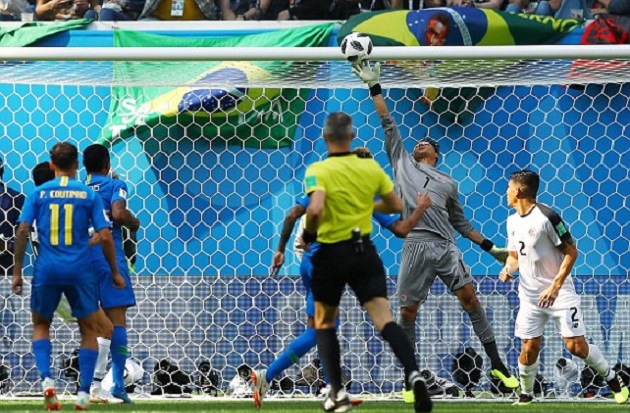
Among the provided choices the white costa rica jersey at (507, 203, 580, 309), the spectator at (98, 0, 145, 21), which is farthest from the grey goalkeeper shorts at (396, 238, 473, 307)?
the spectator at (98, 0, 145, 21)

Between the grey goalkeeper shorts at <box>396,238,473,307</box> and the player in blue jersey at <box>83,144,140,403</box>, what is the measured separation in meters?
2.10

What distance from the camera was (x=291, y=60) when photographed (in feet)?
33.9

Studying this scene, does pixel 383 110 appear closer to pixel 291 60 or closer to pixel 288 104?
pixel 291 60

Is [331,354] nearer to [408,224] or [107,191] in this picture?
[408,224]

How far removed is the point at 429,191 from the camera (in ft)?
33.2

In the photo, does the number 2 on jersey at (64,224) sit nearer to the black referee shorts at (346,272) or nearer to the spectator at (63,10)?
the black referee shorts at (346,272)

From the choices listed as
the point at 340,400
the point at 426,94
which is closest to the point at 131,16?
the point at 426,94

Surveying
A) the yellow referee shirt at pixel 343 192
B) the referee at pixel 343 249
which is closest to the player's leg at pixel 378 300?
the referee at pixel 343 249

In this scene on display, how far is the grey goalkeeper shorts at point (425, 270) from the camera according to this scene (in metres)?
10.1

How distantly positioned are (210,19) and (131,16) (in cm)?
82

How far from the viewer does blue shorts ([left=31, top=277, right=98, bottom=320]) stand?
845cm

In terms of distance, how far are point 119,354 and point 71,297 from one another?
4.72ft

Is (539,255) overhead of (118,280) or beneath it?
beneath

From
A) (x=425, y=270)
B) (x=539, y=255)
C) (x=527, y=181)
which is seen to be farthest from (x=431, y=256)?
(x=527, y=181)
